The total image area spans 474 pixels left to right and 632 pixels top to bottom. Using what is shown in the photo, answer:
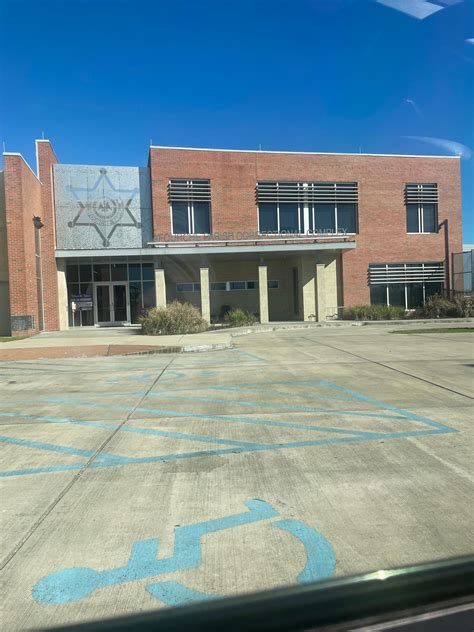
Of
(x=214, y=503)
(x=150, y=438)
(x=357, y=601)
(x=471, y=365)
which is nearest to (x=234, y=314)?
(x=471, y=365)

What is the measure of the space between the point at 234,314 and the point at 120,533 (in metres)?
21.4

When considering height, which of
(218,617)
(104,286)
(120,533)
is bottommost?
(120,533)

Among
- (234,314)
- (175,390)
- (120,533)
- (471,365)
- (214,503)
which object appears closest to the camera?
(120,533)

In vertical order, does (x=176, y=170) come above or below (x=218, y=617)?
above

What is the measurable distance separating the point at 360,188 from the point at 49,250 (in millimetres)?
17830

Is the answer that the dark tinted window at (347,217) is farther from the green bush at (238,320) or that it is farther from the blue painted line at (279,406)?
the blue painted line at (279,406)

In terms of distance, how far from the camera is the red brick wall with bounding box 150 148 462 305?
27.2 meters

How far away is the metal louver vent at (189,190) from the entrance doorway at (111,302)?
5.66 meters

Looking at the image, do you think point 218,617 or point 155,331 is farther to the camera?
point 155,331

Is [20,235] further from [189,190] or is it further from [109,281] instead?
[189,190]

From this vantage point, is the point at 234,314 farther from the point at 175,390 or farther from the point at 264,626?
the point at 264,626

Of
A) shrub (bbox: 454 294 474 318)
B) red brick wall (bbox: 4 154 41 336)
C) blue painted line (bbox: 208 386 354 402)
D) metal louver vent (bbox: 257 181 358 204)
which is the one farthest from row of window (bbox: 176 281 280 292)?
blue painted line (bbox: 208 386 354 402)

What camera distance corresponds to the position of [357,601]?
2295 millimetres

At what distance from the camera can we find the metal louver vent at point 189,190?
1062 inches
